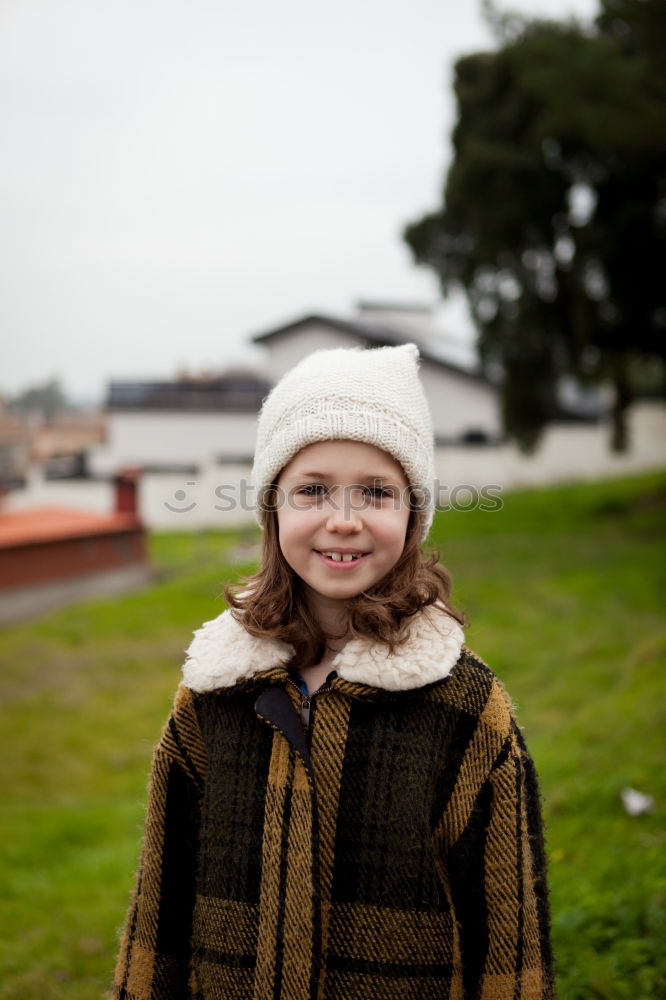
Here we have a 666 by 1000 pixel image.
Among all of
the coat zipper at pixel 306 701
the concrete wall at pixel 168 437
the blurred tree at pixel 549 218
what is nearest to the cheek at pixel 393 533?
the coat zipper at pixel 306 701

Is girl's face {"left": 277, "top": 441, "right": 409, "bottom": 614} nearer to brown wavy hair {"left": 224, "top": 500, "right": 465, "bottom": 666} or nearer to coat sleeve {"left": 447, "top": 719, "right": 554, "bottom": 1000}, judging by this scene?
brown wavy hair {"left": 224, "top": 500, "right": 465, "bottom": 666}

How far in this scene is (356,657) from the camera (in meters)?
1.44

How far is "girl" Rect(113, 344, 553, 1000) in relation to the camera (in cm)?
140

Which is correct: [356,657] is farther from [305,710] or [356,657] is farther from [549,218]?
[549,218]

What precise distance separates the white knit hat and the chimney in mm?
12999

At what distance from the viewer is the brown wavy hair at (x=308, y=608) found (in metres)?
1.49

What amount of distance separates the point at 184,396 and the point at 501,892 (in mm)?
24476

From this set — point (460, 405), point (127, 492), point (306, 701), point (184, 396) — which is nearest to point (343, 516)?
point (306, 701)

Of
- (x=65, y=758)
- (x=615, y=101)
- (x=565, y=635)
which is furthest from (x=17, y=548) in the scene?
(x=615, y=101)

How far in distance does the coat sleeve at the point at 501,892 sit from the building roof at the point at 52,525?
1131 cm

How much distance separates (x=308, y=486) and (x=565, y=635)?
6.42 meters

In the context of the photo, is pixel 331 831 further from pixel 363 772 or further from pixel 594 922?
pixel 594 922

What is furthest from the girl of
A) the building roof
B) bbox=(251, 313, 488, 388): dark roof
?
bbox=(251, 313, 488, 388): dark roof

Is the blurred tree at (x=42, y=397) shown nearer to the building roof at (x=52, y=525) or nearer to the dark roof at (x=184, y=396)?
the dark roof at (x=184, y=396)
